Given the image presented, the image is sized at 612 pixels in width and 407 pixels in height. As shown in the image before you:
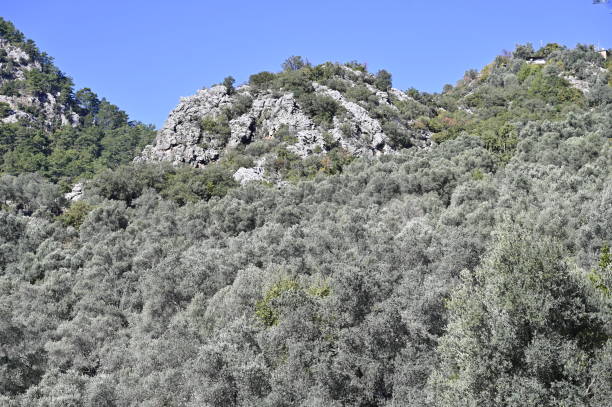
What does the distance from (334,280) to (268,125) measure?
61.2 meters

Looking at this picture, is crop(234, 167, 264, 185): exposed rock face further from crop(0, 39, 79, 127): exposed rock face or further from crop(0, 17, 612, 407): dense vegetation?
crop(0, 39, 79, 127): exposed rock face

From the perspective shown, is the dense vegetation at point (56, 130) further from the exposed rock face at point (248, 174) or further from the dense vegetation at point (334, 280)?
the exposed rock face at point (248, 174)

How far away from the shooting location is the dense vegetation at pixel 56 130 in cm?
10694

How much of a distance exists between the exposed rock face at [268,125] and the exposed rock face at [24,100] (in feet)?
203

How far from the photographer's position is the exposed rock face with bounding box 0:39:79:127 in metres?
136

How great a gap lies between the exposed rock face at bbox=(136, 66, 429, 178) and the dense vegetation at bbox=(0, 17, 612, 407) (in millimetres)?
4869

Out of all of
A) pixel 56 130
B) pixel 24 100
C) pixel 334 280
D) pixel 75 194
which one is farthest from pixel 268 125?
pixel 24 100

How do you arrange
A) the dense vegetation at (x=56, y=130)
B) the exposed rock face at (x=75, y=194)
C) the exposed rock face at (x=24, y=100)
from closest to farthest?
the exposed rock face at (x=75, y=194)
the dense vegetation at (x=56, y=130)
the exposed rock face at (x=24, y=100)

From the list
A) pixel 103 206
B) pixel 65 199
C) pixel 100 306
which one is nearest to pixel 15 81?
pixel 65 199

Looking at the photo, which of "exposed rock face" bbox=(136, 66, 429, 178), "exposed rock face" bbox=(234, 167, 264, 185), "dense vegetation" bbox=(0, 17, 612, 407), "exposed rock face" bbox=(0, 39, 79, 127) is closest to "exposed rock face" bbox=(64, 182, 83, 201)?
"dense vegetation" bbox=(0, 17, 612, 407)

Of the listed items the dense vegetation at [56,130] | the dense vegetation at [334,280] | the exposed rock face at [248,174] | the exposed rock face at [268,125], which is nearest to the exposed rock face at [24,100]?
the dense vegetation at [56,130]

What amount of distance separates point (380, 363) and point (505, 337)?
7.94m

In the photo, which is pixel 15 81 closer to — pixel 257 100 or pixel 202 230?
pixel 257 100

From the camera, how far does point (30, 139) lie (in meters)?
119
